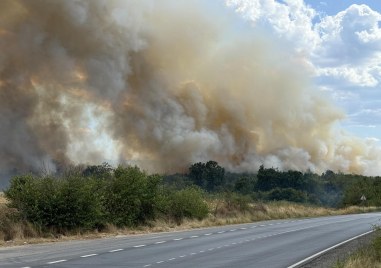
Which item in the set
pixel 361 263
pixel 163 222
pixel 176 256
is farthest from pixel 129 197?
pixel 361 263

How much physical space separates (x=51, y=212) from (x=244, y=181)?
7564cm

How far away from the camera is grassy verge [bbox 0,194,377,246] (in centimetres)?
2206

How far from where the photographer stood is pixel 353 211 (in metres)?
65.9

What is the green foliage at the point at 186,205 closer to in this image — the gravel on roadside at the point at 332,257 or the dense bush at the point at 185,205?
the dense bush at the point at 185,205

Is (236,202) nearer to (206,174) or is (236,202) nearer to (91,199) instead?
(91,199)

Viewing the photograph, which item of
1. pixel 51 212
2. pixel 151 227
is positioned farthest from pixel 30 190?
pixel 151 227

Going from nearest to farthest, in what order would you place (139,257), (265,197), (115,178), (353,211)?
(139,257)
(115,178)
(353,211)
(265,197)

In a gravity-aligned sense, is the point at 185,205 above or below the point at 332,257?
above

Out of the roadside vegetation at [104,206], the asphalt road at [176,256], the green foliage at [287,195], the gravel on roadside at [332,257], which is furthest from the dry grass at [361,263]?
the green foliage at [287,195]

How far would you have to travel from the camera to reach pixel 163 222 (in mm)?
32594

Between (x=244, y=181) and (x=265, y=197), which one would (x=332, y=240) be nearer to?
(x=265, y=197)

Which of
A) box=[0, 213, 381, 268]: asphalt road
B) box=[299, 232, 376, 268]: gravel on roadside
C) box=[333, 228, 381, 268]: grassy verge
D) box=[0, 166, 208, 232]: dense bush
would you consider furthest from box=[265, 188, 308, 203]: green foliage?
box=[333, 228, 381, 268]: grassy verge

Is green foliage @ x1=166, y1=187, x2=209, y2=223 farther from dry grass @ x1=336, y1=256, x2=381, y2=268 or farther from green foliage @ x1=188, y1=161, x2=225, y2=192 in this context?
green foliage @ x1=188, y1=161, x2=225, y2=192

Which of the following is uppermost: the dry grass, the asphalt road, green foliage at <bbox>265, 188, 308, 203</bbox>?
green foliage at <bbox>265, 188, 308, 203</bbox>
